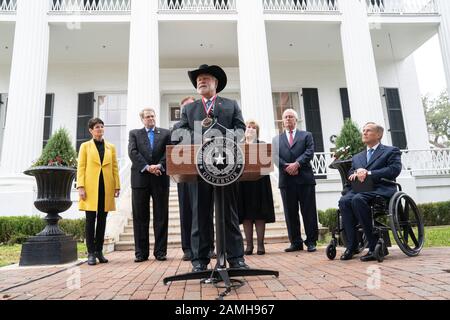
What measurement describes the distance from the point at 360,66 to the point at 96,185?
9.66 meters

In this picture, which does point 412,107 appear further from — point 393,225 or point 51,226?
point 51,226

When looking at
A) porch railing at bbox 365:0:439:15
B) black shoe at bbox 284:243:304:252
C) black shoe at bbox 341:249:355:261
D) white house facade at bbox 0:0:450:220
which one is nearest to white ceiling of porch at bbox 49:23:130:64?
white house facade at bbox 0:0:450:220

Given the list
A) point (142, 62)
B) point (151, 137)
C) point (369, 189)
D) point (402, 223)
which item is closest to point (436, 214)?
point (402, 223)

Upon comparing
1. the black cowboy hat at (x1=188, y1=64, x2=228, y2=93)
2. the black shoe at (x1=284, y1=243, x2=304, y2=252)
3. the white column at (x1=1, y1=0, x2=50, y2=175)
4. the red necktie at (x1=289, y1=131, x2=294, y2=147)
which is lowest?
the black shoe at (x1=284, y1=243, x2=304, y2=252)

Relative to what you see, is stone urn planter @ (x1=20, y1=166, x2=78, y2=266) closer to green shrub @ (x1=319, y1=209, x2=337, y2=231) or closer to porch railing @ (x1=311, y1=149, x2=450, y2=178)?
green shrub @ (x1=319, y1=209, x2=337, y2=231)

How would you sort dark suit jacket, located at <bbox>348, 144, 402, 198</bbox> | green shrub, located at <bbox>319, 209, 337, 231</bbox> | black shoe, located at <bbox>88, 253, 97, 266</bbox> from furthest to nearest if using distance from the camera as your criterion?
1. green shrub, located at <bbox>319, 209, 337, 231</bbox>
2. black shoe, located at <bbox>88, 253, 97, 266</bbox>
3. dark suit jacket, located at <bbox>348, 144, 402, 198</bbox>

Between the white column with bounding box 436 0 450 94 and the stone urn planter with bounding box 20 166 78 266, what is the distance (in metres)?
12.5

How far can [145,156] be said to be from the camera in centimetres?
485

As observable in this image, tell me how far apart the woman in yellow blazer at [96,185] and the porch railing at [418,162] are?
7.79 metres

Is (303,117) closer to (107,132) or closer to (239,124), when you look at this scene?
(107,132)

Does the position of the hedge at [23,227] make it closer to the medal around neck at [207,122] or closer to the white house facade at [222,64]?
the white house facade at [222,64]

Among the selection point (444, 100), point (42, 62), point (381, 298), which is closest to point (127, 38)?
point (42, 62)

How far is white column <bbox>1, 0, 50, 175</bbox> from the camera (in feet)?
31.8
